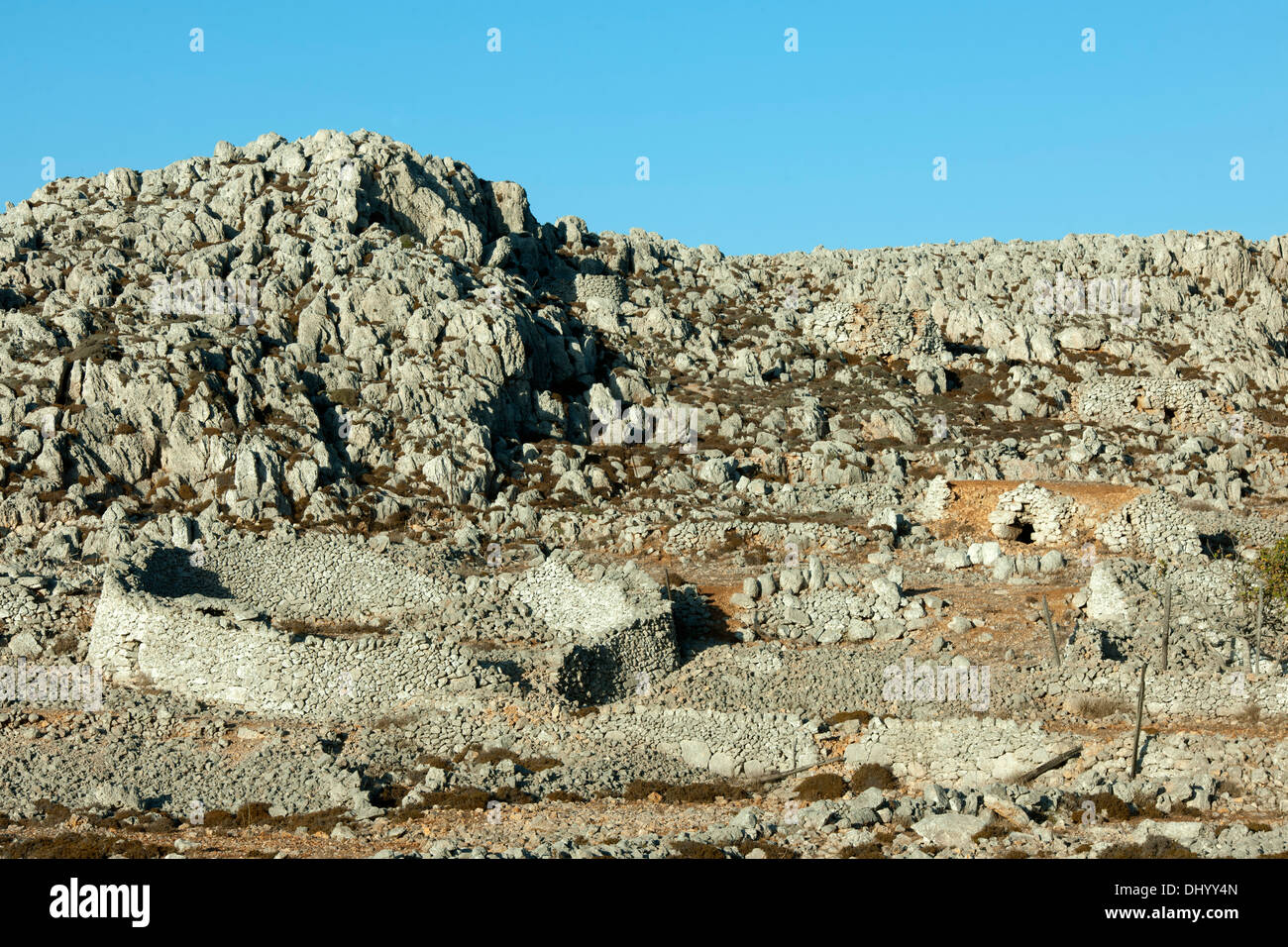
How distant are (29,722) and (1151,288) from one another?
7351cm

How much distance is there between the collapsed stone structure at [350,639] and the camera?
34.9 meters

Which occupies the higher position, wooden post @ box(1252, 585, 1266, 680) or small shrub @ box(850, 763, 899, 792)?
wooden post @ box(1252, 585, 1266, 680)

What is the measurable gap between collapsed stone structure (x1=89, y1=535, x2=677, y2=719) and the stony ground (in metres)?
0.84

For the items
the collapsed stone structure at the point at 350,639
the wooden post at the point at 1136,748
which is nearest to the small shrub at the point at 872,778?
the wooden post at the point at 1136,748

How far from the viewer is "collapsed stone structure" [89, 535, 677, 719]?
1373 inches

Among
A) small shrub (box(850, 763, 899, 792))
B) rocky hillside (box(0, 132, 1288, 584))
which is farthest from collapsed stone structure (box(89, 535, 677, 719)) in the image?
small shrub (box(850, 763, 899, 792))

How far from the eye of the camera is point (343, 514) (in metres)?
52.3

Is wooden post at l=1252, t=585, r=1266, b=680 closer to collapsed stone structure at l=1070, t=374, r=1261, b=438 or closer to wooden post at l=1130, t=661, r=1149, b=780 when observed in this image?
wooden post at l=1130, t=661, r=1149, b=780

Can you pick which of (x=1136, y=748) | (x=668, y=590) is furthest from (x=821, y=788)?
(x=668, y=590)

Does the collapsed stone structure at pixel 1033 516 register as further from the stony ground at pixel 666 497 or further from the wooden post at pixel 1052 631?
the wooden post at pixel 1052 631

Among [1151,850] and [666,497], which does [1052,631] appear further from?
[666,497]

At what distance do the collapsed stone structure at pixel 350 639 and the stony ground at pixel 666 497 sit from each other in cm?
84
